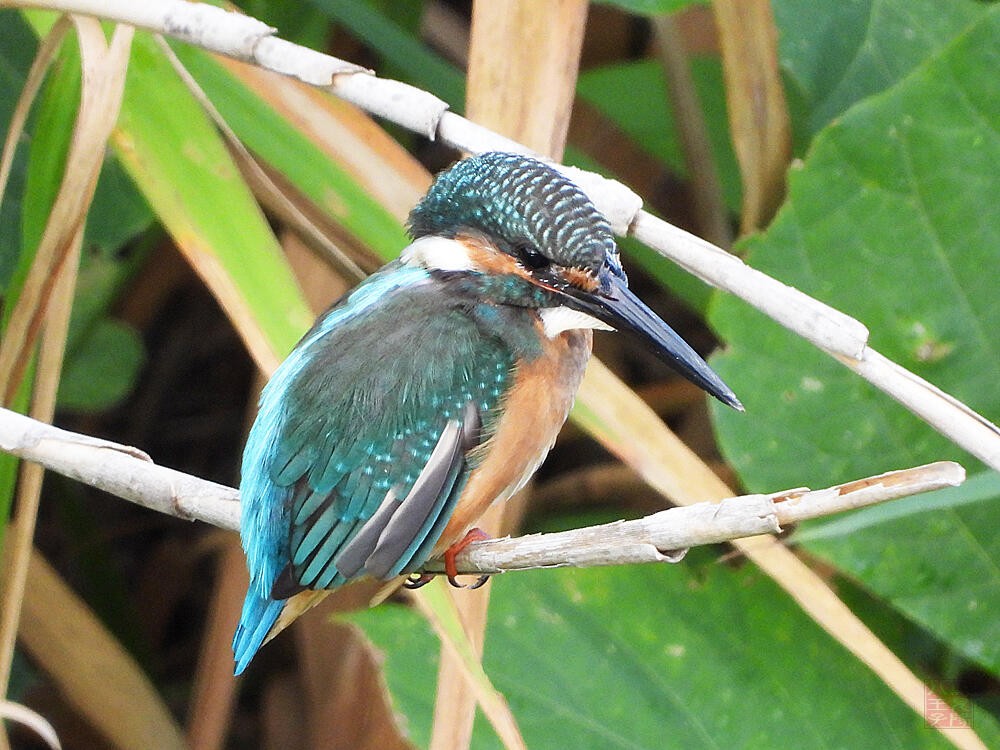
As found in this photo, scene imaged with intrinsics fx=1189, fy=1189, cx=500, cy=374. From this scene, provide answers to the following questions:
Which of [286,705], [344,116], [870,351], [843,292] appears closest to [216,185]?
[344,116]

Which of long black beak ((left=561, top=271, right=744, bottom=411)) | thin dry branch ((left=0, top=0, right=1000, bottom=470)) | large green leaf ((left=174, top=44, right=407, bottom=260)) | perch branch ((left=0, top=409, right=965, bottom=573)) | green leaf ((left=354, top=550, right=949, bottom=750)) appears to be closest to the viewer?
perch branch ((left=0, top=409, right=965, bottom=573))

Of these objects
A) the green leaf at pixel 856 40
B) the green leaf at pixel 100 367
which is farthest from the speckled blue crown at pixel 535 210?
the green leaf at pixel 100 367

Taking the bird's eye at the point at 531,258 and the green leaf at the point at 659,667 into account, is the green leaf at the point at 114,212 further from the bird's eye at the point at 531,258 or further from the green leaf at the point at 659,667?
the bird's eye at the point at 531,258

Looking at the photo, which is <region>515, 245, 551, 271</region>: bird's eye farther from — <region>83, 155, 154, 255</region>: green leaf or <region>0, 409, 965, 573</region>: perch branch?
<region>83, 155, 154, 255</region>: green leaf

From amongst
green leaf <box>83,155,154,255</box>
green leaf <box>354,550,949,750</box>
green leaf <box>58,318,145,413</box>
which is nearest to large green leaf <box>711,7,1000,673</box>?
green leaf <box>354,550,949,750</box>

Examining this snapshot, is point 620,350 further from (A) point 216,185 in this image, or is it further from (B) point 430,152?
(A) point 216,185

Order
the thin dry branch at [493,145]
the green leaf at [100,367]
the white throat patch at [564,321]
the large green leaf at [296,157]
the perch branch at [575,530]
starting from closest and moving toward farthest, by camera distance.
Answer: the perch branch at [575,530], the thin dry branch at [493,145], the white throat patch at [564,321], the large green leaf at [296,157], the green leaf at [100,367]

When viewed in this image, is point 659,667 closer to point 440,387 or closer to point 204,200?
point 440,387

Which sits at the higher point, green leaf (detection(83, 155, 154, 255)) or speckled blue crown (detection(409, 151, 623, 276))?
green leaf (detection(83, 155, 154, 255))
